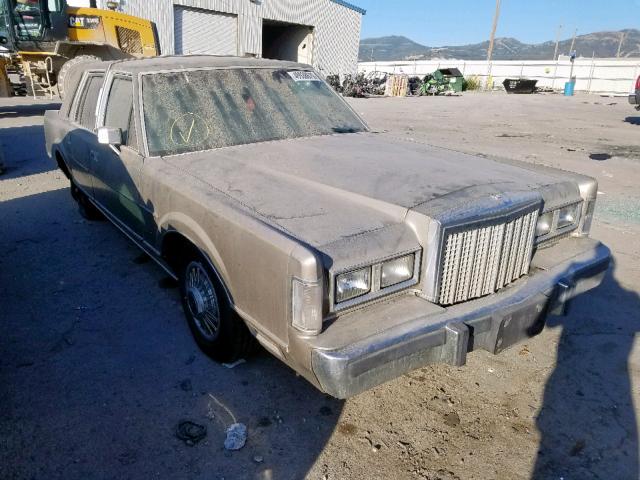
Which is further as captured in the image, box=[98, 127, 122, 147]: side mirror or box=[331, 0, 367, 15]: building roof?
box=[331, 0, 367, 15]: building roof

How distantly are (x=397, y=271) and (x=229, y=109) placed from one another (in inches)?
78.0

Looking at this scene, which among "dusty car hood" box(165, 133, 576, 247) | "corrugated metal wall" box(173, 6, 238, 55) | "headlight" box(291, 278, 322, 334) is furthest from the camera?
"corrugated metal wall" box(173, 6, 238, 55)

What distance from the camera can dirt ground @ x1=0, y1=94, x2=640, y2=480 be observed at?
A: 2311 mm

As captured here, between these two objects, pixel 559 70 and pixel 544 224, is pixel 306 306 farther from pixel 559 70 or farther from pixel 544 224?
pixel 559 70

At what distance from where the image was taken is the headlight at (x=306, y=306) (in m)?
2.01

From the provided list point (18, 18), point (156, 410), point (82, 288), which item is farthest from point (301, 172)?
point (18, 18)

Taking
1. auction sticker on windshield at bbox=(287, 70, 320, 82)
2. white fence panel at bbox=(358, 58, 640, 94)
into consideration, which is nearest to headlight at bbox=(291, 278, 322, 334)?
auction sticker on windshield at bbox=(287, 70, 320, 82)

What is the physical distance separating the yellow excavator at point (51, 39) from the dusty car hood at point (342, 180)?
494 inches

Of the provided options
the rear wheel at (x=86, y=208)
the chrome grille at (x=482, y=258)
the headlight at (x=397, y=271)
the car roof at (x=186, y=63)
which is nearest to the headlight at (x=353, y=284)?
the headlight at (x=397, y=271)

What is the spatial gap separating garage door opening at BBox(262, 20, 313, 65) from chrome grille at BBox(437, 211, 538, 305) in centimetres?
2794

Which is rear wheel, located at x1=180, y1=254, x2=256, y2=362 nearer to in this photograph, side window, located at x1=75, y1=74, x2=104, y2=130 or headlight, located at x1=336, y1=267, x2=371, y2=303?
headlight, located at x1=336, y1=267, x2=371, y2=303

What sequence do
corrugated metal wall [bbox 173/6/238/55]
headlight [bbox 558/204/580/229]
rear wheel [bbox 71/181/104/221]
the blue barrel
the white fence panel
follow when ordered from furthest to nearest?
the white fence panel < the blue barrel < corrugated metal wall [bbox 173/6/238/55] < rear wheel [bbox 71/181/104/221] < headlight [bbox 558/204/580/229]

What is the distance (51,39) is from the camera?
14031mm

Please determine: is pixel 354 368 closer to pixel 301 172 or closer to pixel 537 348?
pixel 301 172
